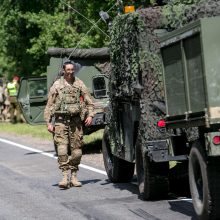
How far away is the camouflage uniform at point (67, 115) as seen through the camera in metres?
12.6

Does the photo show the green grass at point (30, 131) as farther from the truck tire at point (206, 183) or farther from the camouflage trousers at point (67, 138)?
the truck tire at point (206, 183)

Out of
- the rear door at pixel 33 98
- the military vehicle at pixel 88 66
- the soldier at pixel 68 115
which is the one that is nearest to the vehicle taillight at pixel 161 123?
the soldier at pixel 68 115

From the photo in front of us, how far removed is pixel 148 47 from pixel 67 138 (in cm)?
262

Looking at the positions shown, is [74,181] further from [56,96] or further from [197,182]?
[197,182]

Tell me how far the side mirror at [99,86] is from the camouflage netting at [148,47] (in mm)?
7438

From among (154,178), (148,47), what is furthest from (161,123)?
(148,47)

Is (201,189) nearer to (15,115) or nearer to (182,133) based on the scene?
(182,133)

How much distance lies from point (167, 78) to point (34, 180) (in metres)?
4.92

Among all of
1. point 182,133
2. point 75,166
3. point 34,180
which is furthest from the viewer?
point 34,180

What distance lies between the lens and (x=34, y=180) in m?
13.8

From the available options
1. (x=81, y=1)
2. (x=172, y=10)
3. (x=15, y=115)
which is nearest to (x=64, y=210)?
(x=172, y=10)

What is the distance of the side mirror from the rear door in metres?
1.86

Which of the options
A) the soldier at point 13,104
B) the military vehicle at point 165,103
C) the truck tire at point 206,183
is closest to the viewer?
the military vehicle at point 165,103

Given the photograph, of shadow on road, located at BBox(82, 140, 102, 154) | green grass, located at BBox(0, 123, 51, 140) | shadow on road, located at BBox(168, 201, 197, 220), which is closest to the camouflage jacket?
shadow on road, located at BBox(168, 201, 197, 220)
